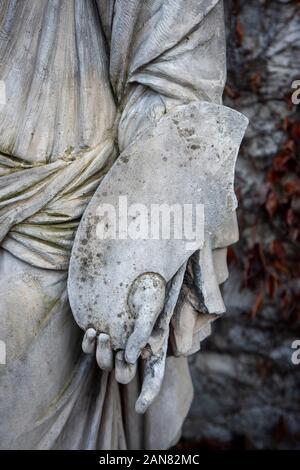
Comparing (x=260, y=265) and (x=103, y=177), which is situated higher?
(x=103, y=177)

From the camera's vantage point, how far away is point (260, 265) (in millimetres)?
2344

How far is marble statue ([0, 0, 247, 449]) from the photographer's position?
3.97ft

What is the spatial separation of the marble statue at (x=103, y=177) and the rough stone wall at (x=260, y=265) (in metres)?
1.01

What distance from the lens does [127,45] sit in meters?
1.23

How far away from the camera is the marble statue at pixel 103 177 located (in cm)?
121

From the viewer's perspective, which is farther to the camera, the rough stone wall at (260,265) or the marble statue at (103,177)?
the rough stone wall at (260,265)

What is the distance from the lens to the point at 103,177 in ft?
4.14

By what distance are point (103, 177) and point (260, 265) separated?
3.83 feet

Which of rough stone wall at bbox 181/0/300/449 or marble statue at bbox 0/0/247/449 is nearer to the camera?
marble statue at bbox 0/0/247/449

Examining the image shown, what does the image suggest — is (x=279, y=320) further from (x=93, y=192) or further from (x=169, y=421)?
(x=93, y=192)

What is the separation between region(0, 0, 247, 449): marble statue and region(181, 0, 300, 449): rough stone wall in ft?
3.33

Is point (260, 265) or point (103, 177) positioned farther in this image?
point (260, 265)
